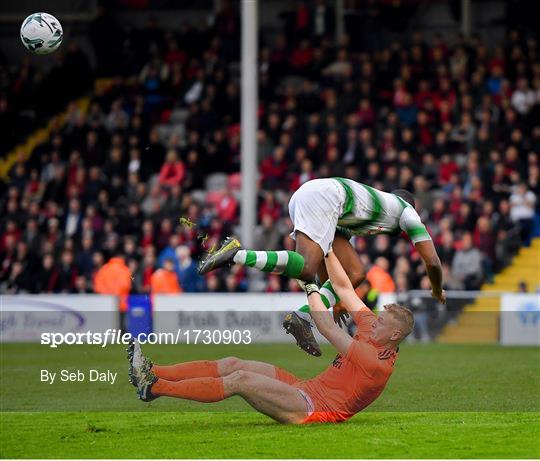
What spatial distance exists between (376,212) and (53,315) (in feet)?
39.1

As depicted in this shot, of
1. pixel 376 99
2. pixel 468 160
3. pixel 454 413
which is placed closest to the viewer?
pixel 454 413

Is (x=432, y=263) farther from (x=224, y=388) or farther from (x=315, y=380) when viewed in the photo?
(x=224, y=388)

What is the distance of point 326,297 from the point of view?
11.4 meters

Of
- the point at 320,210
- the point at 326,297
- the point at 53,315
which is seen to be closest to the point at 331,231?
the point at 320,210

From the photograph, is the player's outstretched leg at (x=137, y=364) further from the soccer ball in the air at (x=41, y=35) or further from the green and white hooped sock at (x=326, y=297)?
the soccer ball in the air at (x=41, y=35)

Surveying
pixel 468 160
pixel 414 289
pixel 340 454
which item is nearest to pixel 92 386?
pixel 340 454

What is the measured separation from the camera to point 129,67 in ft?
100

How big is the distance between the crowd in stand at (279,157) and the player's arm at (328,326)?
11617 mm

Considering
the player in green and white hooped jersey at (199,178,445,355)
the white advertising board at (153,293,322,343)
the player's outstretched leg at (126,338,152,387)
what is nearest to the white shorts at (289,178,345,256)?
the player in green and white hooped jersey at (199,178,445,355)

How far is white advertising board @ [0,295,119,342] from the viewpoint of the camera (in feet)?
72.8

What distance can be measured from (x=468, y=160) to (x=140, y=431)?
1550 cm

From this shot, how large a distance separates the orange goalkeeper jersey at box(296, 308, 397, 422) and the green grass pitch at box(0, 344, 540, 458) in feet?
0.56

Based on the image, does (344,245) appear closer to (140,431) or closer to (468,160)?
(140,431)

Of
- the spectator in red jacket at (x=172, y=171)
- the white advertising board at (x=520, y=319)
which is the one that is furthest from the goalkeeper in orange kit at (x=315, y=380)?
the spectator in red jacket at (x=172, y=171)
